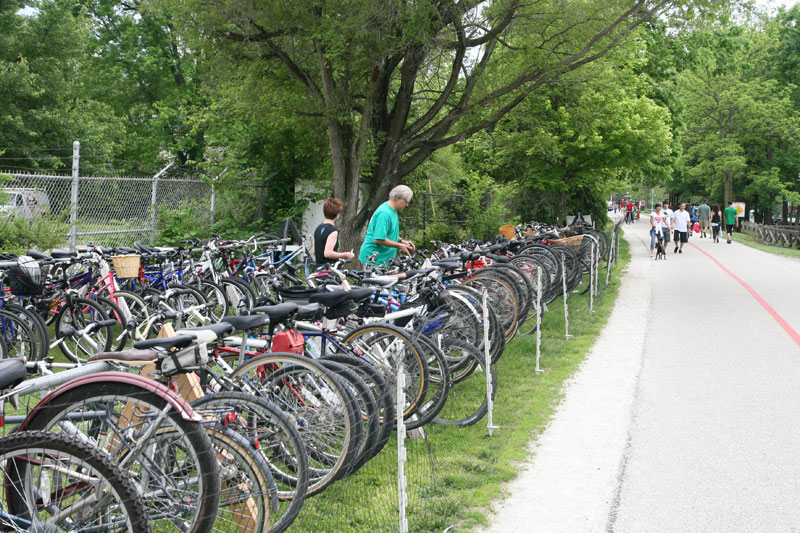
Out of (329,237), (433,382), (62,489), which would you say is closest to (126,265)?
(329,237)

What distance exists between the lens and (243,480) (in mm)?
3420

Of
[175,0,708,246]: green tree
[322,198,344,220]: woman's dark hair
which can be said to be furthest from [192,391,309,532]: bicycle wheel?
[175,0,708,246]: green tree

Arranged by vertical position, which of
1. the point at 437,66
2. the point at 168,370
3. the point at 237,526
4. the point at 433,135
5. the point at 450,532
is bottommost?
the point at 450,532

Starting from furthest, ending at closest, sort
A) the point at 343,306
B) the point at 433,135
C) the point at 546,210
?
the point at 546,210 → the point at 433,135 → the point at 343,306

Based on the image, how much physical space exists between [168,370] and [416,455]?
103 inches

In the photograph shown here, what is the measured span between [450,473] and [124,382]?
8.99 feet

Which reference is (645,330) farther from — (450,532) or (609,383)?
(450,532)

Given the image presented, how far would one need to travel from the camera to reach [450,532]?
4.34 meters

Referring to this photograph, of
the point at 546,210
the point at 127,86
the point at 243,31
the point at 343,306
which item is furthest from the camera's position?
the point at 127,86

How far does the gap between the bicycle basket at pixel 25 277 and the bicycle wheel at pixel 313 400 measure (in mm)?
4129

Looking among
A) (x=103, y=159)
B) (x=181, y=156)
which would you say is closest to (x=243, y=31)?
(x=103, y=159)

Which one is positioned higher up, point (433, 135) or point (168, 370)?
point (433, 135)

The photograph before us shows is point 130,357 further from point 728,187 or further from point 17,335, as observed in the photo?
point 728,187

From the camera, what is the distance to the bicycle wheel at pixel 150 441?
10.3ft
